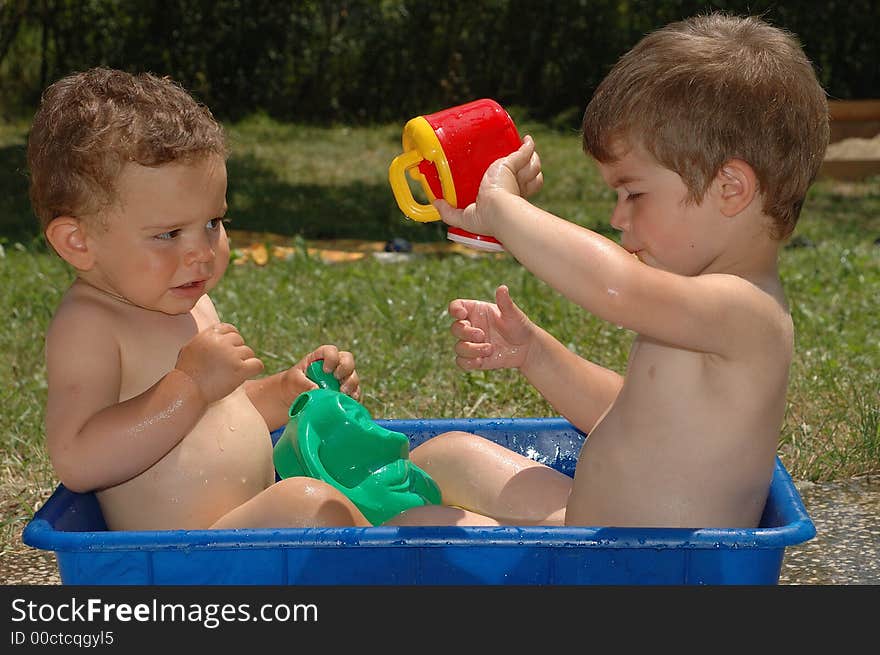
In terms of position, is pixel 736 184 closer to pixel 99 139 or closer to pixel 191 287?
pixel 191 287

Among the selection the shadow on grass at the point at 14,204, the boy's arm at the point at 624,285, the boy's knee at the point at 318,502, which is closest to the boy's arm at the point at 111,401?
the boy's knee at the point at 318,502

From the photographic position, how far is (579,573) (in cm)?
180

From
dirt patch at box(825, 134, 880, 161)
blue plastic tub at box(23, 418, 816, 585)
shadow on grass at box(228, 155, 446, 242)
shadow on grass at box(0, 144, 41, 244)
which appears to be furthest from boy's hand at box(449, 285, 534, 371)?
dirt patch at box(825, 134, 880, 161)

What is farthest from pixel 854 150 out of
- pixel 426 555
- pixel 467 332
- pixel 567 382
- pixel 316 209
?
pixel 426 555

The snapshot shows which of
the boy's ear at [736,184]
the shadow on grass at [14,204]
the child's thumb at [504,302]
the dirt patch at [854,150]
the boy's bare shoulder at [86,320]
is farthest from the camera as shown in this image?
the dirt patch at [854,150]

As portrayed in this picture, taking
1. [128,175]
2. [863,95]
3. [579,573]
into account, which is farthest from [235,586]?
[863,95]

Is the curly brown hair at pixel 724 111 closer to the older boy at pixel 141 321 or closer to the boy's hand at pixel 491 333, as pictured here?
the boy's hand at pixel 491 333

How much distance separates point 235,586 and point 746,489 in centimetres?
88

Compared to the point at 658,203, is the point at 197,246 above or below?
below

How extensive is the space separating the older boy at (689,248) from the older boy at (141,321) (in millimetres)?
506

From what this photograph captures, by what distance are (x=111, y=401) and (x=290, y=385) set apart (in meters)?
0.47

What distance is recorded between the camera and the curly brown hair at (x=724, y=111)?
6.45ft

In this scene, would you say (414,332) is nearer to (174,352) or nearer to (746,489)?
(174,352)

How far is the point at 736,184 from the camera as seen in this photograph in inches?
77.8
